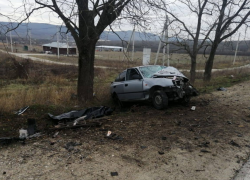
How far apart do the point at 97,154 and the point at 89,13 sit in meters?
5.33

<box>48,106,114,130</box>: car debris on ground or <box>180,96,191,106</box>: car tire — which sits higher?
<box>180,96,191,106</box>: car tire

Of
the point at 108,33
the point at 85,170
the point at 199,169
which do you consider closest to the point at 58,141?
the point at 85,170

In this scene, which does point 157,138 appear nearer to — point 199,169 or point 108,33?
point 199,169

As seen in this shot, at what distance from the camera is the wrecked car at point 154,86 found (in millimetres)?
6988

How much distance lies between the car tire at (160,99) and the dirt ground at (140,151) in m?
0.68

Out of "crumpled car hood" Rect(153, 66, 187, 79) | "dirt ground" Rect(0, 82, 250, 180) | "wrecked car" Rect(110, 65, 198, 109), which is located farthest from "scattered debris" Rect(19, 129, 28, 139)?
"crumpled car hood" Rect(153, 66, 187, 79)

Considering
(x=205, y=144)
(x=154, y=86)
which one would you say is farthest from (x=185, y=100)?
(x=205, y=144)

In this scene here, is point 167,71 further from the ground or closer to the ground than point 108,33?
closer to the ground

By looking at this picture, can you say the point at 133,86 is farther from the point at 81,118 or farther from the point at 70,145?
the point at 70,145

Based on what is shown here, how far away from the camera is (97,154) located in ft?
13.4

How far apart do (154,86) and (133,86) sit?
3.19ft

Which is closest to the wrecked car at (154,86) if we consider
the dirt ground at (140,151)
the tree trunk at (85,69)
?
the dirt ground at (140,151)

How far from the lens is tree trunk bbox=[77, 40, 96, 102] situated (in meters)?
8.23

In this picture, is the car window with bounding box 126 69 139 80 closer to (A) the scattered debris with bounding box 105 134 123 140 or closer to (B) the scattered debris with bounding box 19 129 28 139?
(A) the scattered debris with bounding box 105 134 123 140
